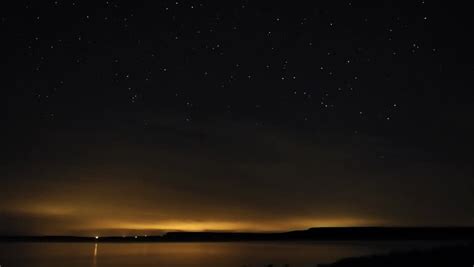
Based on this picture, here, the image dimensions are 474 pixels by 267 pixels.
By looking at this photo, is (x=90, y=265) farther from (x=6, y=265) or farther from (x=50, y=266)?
(x=6, y=265)

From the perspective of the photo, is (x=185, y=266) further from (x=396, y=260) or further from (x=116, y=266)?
(x=396, y=260)

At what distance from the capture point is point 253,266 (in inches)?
1790

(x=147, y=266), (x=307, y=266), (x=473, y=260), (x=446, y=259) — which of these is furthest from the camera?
(x=147, y=266)

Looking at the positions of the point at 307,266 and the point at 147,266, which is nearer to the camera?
the point at 307,266

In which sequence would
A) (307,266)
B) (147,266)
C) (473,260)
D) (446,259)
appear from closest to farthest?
(473,260), (446,259), (307,266), (147,266)

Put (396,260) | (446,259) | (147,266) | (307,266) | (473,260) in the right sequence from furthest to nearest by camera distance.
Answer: (147,266), (307,266), (396,260), (446,259), (473,260)

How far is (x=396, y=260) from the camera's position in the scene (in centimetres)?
2641

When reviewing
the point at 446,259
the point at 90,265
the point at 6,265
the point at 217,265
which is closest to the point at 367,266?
the point at 446,259

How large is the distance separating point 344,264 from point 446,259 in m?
5.14

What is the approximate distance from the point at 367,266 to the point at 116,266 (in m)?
30.0

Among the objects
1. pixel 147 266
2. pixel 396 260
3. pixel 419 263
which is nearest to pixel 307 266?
pixel 147 266

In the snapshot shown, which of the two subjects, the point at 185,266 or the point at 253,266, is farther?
the point at 185,266

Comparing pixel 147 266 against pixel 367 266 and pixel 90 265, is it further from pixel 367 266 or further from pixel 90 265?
pixel 367 266

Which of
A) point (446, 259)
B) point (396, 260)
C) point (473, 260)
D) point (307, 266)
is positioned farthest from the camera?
point (307, 266)
